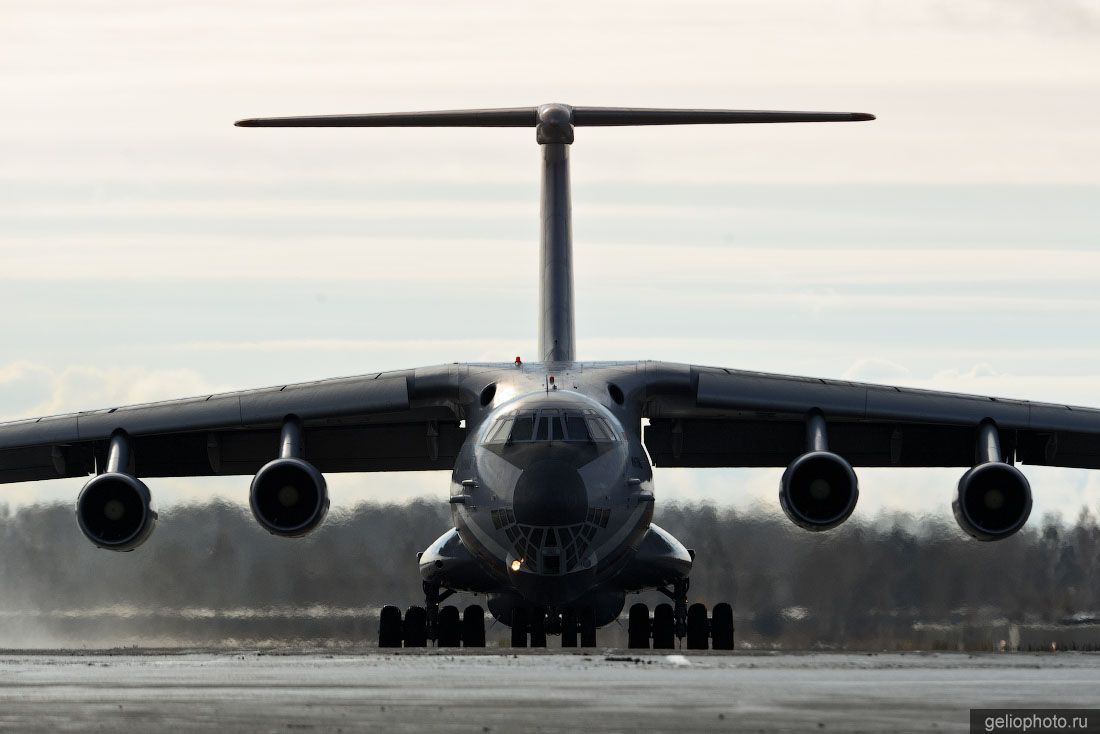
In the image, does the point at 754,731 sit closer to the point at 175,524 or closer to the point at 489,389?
the point at 489,389

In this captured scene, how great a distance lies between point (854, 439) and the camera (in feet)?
65.8

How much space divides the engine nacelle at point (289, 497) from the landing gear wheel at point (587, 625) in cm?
265

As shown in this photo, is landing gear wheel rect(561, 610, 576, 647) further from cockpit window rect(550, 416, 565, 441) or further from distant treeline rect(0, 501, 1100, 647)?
distant treeline rect(0, 501, 1100, 647)

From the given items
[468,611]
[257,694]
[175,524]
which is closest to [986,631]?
[468,611]

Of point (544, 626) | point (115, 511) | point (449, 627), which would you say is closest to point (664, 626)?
point (544, 626)

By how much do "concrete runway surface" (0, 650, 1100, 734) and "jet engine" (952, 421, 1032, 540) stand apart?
607 centimetres

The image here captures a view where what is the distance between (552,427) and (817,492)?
2.90 meters

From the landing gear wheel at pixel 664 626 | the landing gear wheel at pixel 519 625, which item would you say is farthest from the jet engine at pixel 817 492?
the landing gear wheel at pixel 519 625

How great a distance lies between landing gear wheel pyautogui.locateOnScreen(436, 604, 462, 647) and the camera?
19.9 metres

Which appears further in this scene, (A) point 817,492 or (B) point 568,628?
(B) point 568,628

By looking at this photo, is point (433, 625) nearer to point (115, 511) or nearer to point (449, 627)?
point (449, 627)

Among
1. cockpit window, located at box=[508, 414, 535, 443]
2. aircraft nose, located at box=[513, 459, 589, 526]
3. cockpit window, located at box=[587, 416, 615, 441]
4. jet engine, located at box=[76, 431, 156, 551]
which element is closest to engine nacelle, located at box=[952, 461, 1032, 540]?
cockpit window, located at box=[587, 416, 615, 441]

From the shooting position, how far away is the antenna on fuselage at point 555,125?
19703mm

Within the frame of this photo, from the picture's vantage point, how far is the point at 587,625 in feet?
58.8
